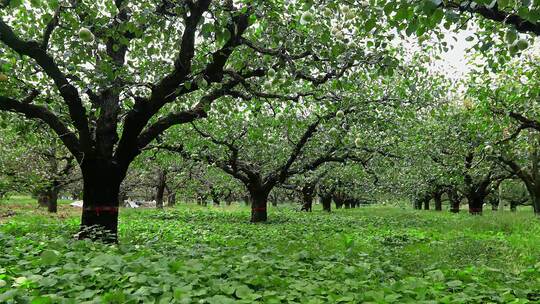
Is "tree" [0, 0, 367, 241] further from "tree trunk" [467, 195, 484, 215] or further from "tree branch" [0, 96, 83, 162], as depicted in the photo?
"tree trunk" [467, 195, 484, 215]

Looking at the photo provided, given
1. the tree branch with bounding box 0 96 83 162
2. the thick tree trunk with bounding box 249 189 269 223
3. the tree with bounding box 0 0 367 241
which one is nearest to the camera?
the tree with bounding box 0 0 367 241

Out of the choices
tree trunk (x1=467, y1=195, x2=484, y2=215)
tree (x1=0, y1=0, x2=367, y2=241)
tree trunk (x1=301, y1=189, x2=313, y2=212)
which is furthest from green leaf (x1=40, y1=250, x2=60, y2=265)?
tree trunk (x1=467, y1=195, x2=484, y2=215)

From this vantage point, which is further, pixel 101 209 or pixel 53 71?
pixel 101 209

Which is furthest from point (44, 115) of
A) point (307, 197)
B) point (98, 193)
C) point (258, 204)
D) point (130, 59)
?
point (307, 197)

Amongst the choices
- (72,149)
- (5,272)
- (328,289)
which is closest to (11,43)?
(72,149)

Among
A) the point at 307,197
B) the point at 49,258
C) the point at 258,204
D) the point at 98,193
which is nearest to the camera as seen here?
the point at 49,258

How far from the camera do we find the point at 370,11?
6016 millimetres

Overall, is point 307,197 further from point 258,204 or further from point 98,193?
point 98,193

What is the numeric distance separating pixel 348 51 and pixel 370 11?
187 centimetres

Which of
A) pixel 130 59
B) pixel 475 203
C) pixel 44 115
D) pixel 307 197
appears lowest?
pixel 475 203

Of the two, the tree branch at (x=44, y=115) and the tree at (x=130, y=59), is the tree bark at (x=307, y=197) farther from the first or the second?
the tree branch at (x=44, y=115)

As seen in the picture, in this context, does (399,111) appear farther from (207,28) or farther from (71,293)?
(71,293)

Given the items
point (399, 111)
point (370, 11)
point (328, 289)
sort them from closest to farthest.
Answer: point (328, 289), point (370, 11), point (399, 111)

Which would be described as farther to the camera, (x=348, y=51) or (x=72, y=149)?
(x=72, y=149)
